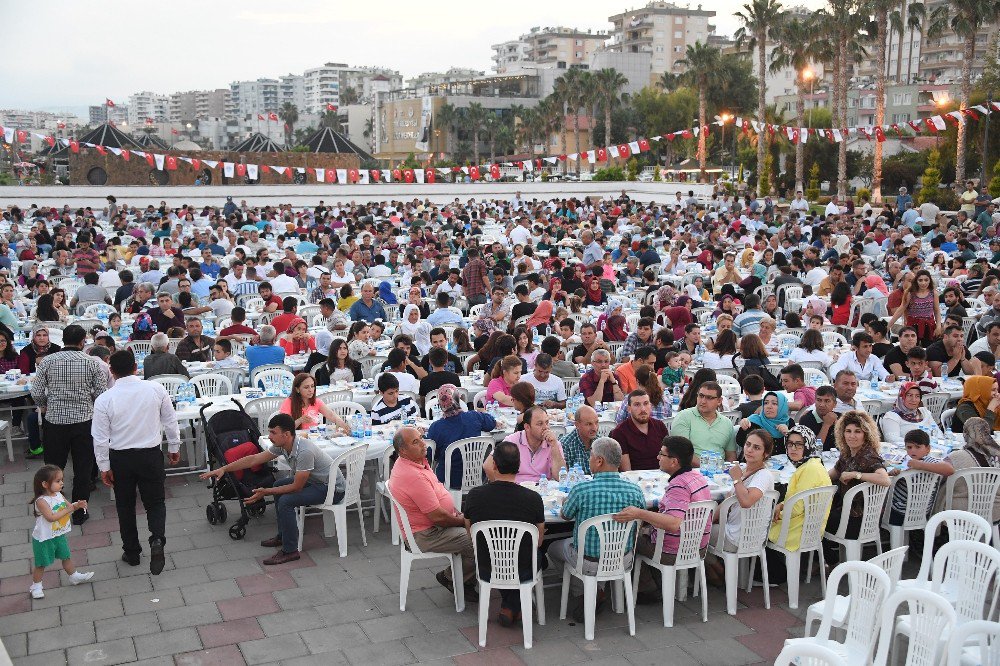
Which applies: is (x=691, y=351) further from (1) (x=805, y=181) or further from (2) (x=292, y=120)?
(2) (x=292, y=120)

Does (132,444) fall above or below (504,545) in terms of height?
above

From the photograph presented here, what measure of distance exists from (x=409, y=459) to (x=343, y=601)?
106cm

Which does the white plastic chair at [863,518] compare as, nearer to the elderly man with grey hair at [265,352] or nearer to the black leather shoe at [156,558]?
the black leather shoe at [156,558]

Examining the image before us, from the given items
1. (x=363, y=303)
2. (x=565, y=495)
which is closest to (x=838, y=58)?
(x=363, y=303)

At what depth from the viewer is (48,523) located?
20.0 feet

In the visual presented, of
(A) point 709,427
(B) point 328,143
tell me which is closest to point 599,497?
(A) point 709,427

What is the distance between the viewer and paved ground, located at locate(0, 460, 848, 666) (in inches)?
216

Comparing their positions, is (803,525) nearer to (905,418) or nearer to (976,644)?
(976,644)

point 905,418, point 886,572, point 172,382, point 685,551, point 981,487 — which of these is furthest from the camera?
point 172,382

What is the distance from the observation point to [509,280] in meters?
15.0

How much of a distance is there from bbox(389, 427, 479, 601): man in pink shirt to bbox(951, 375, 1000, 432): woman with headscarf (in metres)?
4.55

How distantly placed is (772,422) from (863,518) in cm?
112

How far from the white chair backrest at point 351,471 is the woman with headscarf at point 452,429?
55 centimetres

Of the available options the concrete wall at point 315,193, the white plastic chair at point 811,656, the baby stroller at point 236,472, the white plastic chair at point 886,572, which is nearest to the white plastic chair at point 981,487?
the white plastic chair at point 886,572
